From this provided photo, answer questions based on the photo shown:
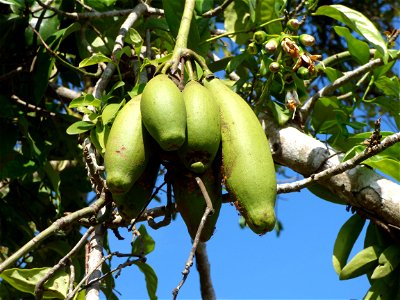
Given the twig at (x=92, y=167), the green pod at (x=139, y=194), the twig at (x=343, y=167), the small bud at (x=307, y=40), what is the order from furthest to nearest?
the small bud at (x=307, y=40) < the twig at (x=92, y=167) < the twig at (x=343, y=167) < the green pod at (x=139, y=194)

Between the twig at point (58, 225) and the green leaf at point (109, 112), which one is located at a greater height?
the green leaf at point (109, 112)

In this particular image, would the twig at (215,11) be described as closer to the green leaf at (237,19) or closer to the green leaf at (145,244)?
the green leaf at (237,19)

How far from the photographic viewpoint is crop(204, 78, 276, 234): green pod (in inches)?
31.8

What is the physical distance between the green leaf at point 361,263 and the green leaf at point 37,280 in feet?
1.48

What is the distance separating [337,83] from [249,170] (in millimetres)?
670

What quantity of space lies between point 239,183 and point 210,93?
0.39 ft

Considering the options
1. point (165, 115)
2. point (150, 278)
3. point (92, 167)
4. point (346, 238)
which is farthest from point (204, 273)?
point (165, 115)

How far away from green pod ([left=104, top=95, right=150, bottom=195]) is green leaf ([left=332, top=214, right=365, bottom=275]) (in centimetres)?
54

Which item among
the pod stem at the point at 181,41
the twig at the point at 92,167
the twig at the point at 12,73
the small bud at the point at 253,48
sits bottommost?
the twig at the point at 92,167

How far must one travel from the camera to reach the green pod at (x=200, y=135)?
0.82 m

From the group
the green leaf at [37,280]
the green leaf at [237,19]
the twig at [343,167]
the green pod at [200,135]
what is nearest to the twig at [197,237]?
the green pod at [200,135]

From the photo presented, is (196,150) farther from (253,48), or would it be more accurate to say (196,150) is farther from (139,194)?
(253,48)

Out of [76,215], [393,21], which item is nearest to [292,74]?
[76,215]

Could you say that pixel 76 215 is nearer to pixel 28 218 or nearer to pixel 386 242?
pixel 386 242
